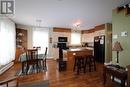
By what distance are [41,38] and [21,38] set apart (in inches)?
52.8

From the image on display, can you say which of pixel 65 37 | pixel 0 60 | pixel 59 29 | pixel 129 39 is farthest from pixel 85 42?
pixel 0 60

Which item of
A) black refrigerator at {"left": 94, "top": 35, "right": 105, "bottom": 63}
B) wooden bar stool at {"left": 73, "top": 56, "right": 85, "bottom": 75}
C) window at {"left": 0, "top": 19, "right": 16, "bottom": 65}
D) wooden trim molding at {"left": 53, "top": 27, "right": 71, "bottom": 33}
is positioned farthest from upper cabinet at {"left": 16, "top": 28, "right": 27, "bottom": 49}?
black refrigerator at {"left": 94, "top": 35, "right": 105, "bottom": 63}

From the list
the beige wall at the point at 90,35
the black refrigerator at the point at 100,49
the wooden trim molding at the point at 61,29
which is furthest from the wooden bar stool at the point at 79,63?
the wooden trim molding at the point at 61,29

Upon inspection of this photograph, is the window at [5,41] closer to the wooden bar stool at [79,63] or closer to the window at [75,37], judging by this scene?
the wooden bar stool at [79,63]

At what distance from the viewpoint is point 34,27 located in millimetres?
7699

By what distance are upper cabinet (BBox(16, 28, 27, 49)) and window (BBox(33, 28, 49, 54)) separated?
66 cm

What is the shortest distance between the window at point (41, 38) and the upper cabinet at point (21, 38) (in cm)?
66

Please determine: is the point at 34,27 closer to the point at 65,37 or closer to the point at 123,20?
the point at 65,37

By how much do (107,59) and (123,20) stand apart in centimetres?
313

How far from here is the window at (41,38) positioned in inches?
305

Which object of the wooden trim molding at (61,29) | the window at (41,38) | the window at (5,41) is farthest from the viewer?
the wooden trim molding at (61,29)

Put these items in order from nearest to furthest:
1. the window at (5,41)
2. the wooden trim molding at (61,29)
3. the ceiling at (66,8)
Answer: the ceiling at (66,8) → the window at (5,41) → the wooden trim molding at (61,29)

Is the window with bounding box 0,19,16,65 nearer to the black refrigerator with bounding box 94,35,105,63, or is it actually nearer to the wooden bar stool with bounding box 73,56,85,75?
the wooden bar stool with bounding box 73,56,85,75

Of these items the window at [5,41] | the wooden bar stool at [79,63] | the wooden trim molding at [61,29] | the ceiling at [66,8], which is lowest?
the wooden bar stool at [79,63]
